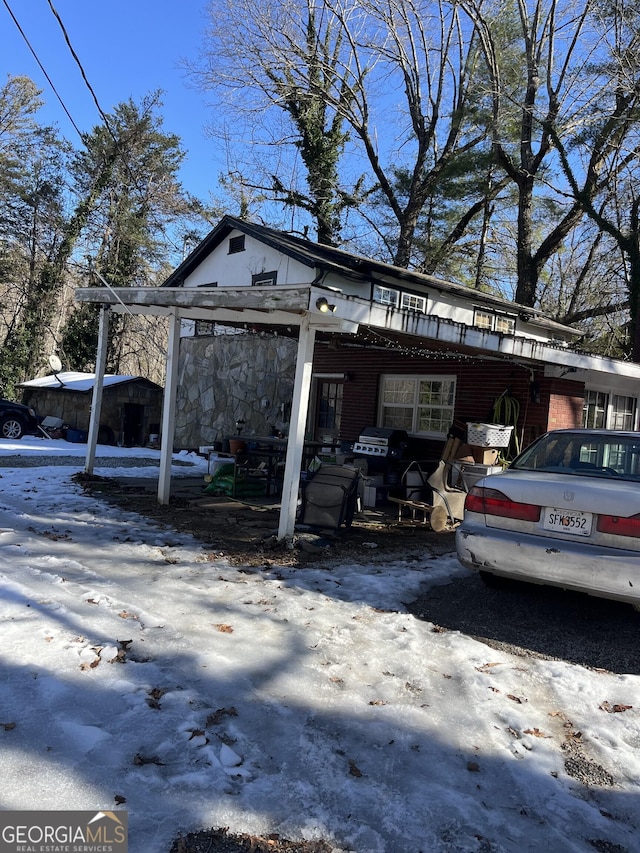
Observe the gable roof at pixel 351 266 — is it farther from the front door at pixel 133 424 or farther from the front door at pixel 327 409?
the front door at pixel 133 424

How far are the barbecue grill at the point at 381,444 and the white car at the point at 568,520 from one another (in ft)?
16.2

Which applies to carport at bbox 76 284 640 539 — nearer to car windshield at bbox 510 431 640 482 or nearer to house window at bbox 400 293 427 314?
car windshield at bbox 510 431 640 482

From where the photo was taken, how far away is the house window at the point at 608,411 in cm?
1172

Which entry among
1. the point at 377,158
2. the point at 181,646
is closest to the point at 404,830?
the point at 181,646

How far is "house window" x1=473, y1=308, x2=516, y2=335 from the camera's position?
15227 millimetres

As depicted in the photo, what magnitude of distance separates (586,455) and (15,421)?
16678 mm

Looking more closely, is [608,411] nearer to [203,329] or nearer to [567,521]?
[567,521]

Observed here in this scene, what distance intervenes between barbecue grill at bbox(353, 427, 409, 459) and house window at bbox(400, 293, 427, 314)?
459 cm

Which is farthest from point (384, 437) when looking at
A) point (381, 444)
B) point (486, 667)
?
point (486, 667)

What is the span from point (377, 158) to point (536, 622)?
21525mm

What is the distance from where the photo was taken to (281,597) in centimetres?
498

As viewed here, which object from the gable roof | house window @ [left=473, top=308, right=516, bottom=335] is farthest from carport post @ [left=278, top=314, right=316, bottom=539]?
house window @ [left=473, top=308, right=516, bottom=335]

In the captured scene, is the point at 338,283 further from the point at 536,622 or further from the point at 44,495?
the point at 536,622

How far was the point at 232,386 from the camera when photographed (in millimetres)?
18188
